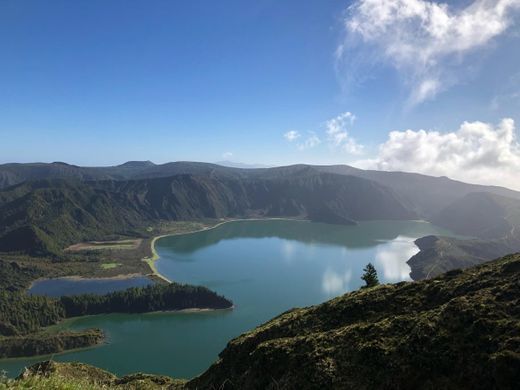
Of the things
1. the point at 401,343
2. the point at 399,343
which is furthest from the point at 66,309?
the point at 401,343

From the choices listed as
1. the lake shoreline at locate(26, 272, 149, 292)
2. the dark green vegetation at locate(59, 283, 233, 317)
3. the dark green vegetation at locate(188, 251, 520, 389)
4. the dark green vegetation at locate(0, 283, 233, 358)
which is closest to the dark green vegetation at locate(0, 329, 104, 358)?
the dark green vegetation at locate(0, 283, 233, 358)

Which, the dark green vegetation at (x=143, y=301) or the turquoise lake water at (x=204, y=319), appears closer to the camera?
the turquoise lake water at (x=204, y=319)

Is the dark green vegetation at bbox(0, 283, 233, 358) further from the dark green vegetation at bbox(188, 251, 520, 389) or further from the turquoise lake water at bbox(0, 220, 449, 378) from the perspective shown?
the dark green vegetation at bbox(188, 251, 520, 389)

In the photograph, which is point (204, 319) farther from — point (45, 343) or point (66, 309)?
point (66, 309)

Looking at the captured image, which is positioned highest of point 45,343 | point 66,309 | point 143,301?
point 143,301

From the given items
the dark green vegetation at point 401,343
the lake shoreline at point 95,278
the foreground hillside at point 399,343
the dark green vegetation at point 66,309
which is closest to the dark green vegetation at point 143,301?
the dark green vegetation at point 66,309

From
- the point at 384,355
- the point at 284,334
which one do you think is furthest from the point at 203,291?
the point at 384,355

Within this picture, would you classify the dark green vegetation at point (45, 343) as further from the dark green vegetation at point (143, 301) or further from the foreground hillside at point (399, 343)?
the foreground hillside at point (399, 343)
